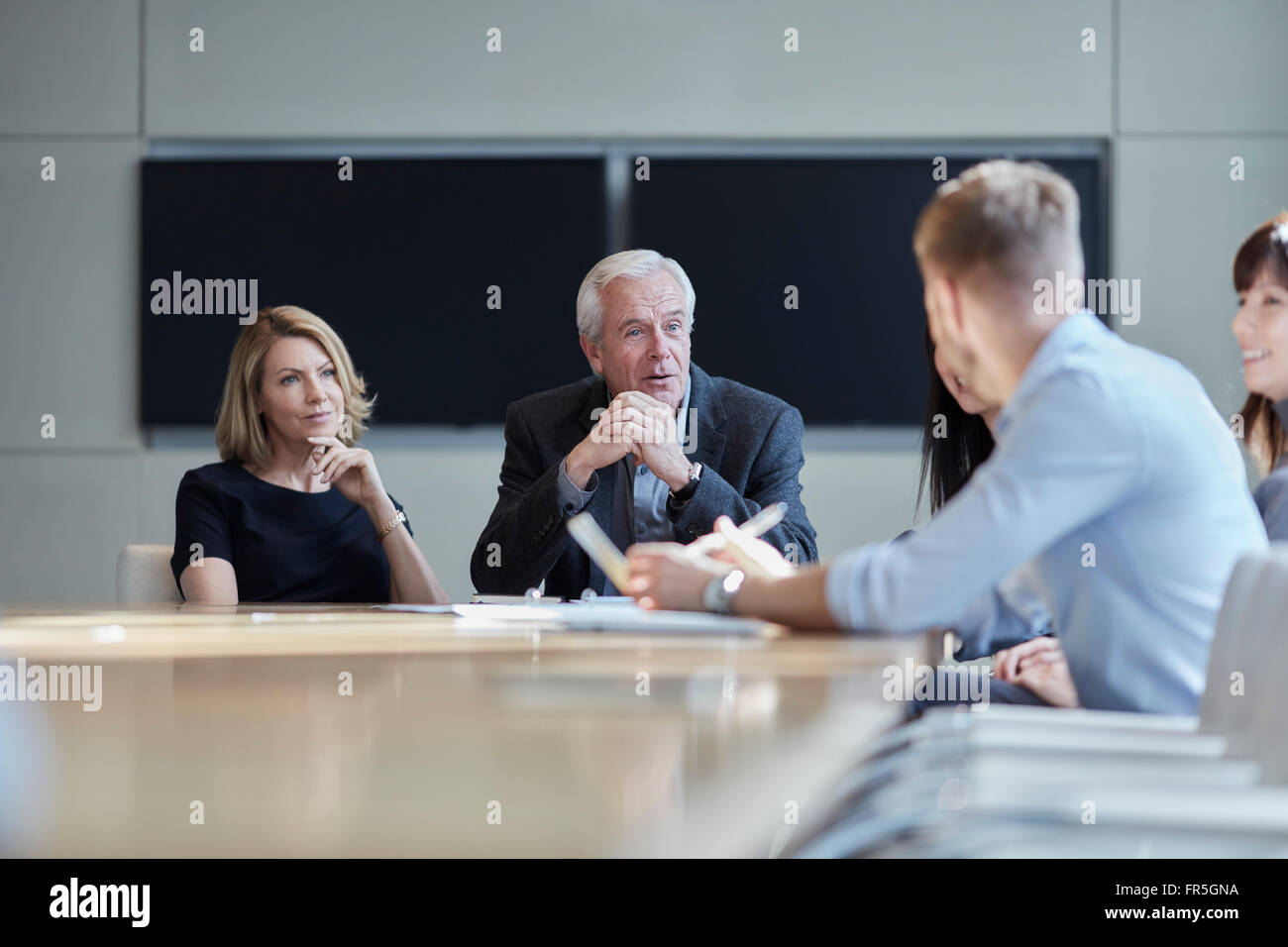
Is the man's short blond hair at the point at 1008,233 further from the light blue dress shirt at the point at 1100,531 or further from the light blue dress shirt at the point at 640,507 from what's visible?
the light blue dress shirt at the point at 640,507

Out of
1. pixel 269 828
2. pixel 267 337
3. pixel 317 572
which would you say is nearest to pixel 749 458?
pixel 317 572

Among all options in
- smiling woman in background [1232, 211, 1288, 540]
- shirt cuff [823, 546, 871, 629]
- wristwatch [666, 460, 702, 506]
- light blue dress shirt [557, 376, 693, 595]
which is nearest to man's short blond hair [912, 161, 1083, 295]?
shirt cuff [823, 546, 871, 629]

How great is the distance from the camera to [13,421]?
507 cm

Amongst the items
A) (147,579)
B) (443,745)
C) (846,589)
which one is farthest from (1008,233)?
(147,579)

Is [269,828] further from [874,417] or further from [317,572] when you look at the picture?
[874,417]

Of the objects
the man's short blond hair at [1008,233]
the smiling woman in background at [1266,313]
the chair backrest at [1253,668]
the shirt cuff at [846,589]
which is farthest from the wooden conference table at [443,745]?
the smiling woman in background at [1266,313]

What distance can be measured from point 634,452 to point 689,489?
13 centimetres

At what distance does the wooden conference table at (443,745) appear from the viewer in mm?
696

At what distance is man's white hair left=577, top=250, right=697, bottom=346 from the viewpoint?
2.99 metres

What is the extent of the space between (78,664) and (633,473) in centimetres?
159

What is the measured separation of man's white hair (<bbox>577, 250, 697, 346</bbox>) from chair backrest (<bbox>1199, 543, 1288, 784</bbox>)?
6.14ft

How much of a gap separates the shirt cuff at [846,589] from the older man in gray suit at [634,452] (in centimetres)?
103

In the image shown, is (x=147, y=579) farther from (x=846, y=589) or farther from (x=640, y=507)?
(x=846, y=589)

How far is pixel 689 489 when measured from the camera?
2570 mm
